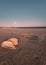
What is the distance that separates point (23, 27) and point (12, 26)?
0.18 meters

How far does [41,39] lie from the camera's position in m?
1.77

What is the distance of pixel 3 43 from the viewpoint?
164 cm

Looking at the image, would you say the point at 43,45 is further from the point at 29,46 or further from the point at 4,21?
the point at 4,21

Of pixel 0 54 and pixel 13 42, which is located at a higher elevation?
pixel 13 42

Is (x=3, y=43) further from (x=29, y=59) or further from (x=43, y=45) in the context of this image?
(x=43, y=45)

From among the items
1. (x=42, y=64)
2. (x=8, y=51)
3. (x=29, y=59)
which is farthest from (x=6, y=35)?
(x=42, y=64)

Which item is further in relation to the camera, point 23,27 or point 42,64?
point 23,27

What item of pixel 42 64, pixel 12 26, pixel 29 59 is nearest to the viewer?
pixel 42 64

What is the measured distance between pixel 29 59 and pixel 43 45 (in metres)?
0.38

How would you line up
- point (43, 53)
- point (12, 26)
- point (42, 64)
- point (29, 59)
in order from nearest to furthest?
point (42, 64) → point (29, 59) → point (43, 53) → point (12, 26)

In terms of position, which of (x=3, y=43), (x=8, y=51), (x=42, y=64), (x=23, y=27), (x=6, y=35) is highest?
(x=23, y=27)

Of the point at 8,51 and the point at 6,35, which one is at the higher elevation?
the point at 6,35

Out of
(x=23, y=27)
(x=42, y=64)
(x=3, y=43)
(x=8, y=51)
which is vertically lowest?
(x=42, y=64)

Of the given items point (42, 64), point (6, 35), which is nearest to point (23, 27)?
point (6, 35)
